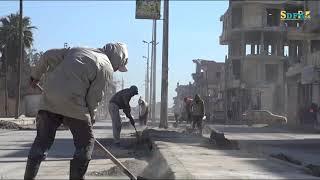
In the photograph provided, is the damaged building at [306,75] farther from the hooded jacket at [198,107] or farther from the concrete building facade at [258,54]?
the concrete building facade at [258,54]

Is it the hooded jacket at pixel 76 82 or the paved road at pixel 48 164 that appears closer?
the hooded jacket at pixel 76 82

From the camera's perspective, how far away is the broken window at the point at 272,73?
255ft

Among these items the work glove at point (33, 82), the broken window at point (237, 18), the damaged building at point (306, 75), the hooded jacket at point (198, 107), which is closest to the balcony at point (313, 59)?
the damaged building at point (306, 75)

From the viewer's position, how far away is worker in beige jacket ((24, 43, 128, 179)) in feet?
22.0

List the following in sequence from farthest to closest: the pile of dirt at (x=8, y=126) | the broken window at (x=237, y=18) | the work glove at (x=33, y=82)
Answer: the broken window at (x=237, y=18) < the pile of dirt at (x=8, y=126) < the work glove at (x=33, y=82)

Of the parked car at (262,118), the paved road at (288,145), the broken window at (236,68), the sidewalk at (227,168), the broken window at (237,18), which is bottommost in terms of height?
the parked car at (262,118)

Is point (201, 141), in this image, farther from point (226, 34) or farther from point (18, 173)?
point (226, 34)

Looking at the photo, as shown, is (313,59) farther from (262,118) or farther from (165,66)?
(165,66)

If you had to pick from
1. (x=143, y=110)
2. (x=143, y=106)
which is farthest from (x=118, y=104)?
(x=143, y=110)

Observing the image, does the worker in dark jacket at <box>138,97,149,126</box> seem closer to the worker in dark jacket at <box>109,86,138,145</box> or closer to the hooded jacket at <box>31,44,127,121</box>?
the worker in dark jacket at <box>109,86,138,145</box>

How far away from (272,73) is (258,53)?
2.97m

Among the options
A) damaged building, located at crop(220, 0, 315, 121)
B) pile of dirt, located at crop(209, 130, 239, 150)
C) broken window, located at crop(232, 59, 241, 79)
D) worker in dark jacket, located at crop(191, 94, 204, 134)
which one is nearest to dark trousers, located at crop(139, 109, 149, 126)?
worker in dark jacket, located at crop(191, 94, 204, 134)

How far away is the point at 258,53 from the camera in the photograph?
78875 millimetres

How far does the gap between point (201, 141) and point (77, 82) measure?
9980 millimetres
